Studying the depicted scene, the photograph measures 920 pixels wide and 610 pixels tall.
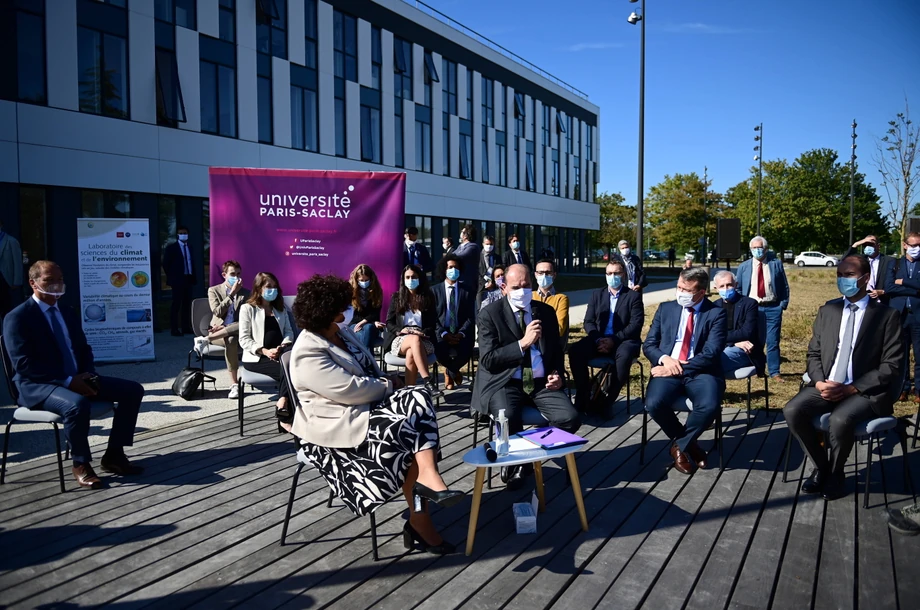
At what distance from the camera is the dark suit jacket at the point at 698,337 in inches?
219

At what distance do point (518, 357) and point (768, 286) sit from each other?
4.81 m

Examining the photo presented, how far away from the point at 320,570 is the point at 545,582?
119 centimetres

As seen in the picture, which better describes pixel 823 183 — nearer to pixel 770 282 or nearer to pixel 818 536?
pixel 770 282

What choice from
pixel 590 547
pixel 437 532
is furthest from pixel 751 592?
pixel 437 532

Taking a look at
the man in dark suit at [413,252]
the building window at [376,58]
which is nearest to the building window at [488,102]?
the building window at [376,58]

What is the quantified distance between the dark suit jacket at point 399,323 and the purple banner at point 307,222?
31.2 inches

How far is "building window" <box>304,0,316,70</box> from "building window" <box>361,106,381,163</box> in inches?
117

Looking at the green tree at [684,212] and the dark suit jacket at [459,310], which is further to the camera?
the green tree at [684,212]

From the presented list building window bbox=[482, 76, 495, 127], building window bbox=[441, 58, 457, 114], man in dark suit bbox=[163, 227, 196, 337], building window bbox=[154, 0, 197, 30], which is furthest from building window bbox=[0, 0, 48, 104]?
building window bbox=[482, 76, 495, 127]

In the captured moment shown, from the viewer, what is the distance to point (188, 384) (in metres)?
7.62

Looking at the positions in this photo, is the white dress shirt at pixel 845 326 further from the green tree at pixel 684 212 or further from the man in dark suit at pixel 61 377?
the green tree at pixel 684 212

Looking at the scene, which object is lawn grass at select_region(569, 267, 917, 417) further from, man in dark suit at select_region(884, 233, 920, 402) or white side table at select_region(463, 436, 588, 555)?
white side table at select_region(463, 436, 588, 555)

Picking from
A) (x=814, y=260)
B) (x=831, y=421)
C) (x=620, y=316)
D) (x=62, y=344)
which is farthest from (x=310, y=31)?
(x=814, y=260)

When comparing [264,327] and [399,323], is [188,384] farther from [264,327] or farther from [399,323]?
[399,323]
